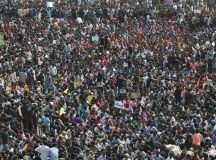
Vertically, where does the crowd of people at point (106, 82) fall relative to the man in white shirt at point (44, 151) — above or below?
below

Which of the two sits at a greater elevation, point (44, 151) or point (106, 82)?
point (44, 151)

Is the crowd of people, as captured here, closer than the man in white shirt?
No

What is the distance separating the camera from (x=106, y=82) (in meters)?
35.8

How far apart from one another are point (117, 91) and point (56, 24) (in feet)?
40.7

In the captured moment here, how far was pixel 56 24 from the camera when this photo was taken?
150 ft

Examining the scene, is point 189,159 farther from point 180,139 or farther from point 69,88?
point 69,88

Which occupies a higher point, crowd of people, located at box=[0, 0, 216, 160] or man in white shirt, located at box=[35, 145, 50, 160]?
man in white shirt, located at box=[35, 145, 50, 160]

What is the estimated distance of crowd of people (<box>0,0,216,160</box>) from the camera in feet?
86.1

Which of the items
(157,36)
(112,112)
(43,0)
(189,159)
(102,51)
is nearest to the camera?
(189,159)

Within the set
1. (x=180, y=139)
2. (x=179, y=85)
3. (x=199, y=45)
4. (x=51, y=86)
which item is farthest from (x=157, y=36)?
(x=180, y=139)

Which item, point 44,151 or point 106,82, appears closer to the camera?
point 44,151

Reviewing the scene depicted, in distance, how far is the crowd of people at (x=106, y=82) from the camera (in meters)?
26.2

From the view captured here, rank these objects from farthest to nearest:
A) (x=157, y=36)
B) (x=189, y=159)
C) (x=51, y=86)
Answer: (x=157, y=36) → (x=51, y=86) → (x=189, y=159)

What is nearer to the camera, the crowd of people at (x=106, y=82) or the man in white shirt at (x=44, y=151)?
the man in white shirt at (x=44, y=151)
